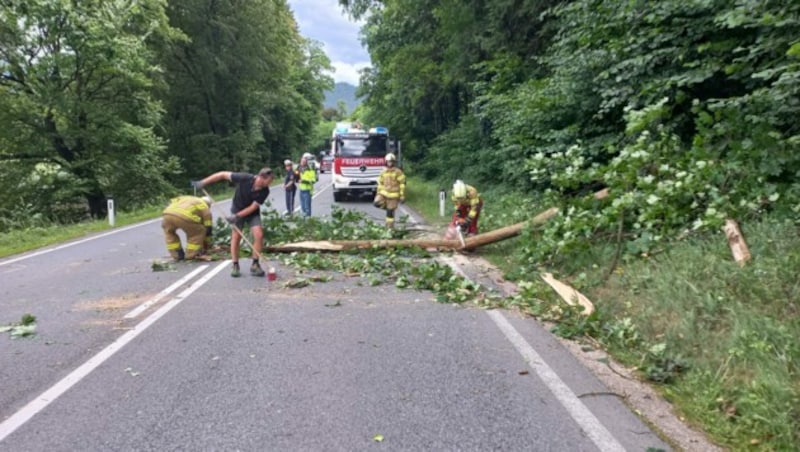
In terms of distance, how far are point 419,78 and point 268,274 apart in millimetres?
18221

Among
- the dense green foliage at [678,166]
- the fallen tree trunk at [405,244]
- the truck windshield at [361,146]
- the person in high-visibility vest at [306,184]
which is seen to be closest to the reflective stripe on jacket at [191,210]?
the fallen tree trunk at [405,244]

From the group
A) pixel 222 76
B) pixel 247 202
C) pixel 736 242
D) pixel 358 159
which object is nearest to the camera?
pixel 736 242

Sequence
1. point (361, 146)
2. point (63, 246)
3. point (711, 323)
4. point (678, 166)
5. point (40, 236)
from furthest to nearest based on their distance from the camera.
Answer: point (361, 146), point (40, 236), point (63, 246), point (678, 166), point (711, 323)

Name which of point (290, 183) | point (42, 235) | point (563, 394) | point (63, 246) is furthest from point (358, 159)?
point (563, 394)

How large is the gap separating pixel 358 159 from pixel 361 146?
1.92 ft

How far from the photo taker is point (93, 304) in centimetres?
646

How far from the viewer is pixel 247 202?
27.4 ft

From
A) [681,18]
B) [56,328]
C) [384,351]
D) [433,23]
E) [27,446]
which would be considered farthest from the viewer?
[433,23]

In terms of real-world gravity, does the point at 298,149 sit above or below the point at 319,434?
above

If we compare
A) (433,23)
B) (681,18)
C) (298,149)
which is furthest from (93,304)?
(298,149)

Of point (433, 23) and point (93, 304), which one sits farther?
point (433, 23)

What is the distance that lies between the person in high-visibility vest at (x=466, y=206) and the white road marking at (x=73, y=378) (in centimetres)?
504

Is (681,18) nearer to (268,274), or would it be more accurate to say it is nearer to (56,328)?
(268,274)

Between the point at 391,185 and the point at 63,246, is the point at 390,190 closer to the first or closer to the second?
the point at 391,185
